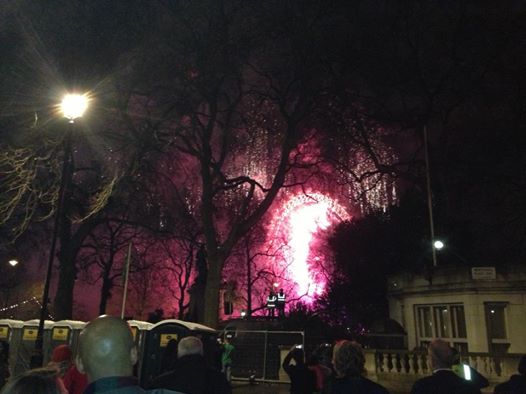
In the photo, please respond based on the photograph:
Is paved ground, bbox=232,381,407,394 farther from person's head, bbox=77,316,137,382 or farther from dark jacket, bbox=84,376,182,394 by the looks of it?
dark jacket, bbox=84,376,182,394

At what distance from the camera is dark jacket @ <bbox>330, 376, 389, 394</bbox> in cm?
402

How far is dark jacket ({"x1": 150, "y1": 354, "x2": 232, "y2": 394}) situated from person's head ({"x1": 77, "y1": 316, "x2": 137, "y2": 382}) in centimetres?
196

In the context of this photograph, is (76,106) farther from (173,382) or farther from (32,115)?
(173,382)

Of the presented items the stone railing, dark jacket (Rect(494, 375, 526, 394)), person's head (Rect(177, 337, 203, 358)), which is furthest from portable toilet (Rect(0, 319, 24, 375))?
dark jacket (Rect(494, 375, 526, 394))

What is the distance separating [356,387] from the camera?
4059 mm

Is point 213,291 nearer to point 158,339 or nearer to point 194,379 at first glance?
point 158,339

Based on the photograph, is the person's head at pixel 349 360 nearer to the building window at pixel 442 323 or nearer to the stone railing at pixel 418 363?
the stone railing at pixel 418 363

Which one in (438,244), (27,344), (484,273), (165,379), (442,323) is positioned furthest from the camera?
(438,244)

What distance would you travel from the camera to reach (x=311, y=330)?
974 inches

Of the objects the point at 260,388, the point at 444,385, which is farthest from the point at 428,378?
the point at 260,388

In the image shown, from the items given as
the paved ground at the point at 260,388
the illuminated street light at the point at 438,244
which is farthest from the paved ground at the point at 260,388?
the illuminated street light at the point at 438,244

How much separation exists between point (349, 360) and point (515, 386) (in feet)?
5.68

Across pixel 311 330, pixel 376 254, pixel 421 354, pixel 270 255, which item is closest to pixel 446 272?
pixel 421 354

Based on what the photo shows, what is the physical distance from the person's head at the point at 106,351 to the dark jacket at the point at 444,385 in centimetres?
266
